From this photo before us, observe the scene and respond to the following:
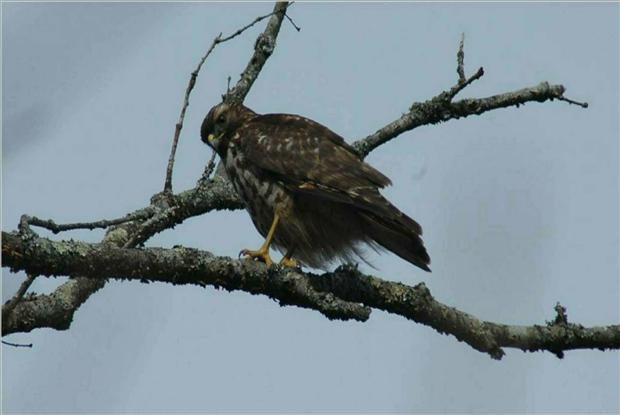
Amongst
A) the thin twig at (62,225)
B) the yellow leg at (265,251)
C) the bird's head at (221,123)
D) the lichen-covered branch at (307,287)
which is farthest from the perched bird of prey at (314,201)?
the thin twig at (62,225)

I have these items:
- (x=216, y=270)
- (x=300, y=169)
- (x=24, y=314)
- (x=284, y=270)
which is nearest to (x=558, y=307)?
(x=284, y=270)

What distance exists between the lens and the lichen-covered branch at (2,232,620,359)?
13.7 feet

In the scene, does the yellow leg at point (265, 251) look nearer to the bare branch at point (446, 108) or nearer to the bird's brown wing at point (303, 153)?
the bird's brown wing at point (303, 153)

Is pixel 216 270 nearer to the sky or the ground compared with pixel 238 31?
nearer to the ground

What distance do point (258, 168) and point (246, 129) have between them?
638mm

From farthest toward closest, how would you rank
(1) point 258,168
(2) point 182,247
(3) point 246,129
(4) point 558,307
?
(3) point 246,129, (1) point 258,168, (4) point 558,307, (2) point 182,247

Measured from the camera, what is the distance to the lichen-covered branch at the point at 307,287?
4172 mm

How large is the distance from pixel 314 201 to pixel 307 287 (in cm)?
126

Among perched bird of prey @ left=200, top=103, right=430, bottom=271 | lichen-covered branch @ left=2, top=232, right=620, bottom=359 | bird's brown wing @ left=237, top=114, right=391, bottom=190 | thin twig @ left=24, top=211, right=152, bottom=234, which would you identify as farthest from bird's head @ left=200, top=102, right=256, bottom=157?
thin twig @ left=24, top=211, right=152, bottom=234

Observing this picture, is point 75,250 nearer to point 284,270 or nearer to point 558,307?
point 284,270

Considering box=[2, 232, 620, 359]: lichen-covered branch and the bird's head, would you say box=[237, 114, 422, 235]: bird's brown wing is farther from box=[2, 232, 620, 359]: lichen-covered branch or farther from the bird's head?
box=[2, 232, 620, 359]: lichen-covered branch

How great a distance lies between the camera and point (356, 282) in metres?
5.21

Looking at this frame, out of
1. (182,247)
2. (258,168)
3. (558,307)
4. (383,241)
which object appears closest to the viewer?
(182,247)

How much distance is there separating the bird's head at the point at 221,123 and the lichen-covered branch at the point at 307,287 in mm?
2083
